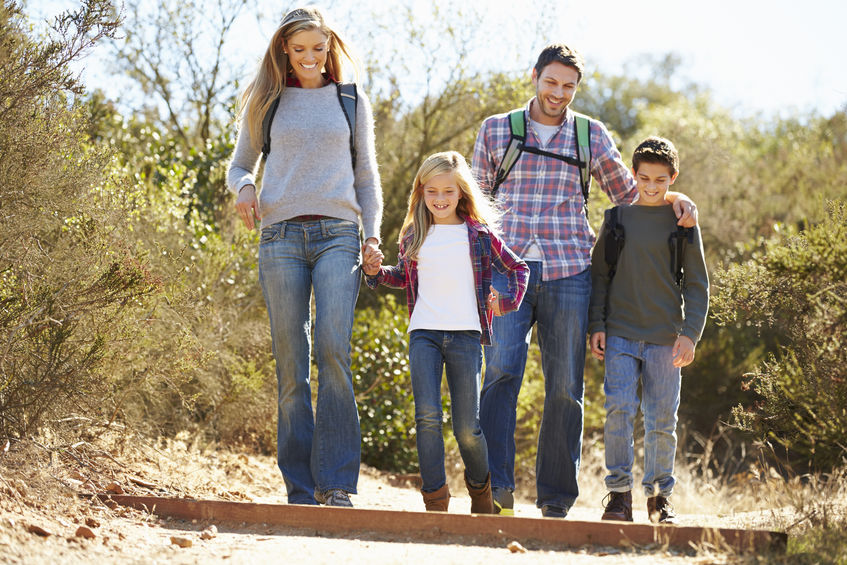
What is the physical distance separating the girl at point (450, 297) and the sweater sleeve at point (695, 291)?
2.63 ft

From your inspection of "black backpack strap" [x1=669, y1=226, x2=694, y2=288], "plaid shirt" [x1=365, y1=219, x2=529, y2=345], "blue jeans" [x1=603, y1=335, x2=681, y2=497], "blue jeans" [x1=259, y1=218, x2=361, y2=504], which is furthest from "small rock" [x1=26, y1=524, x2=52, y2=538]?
"black backpack strap" [x1=669, y1=226, x2=694, y2=288]

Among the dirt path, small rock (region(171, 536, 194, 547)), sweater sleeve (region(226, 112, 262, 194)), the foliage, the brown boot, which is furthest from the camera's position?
sweater sleeve (region(226, 112, 262, 194))

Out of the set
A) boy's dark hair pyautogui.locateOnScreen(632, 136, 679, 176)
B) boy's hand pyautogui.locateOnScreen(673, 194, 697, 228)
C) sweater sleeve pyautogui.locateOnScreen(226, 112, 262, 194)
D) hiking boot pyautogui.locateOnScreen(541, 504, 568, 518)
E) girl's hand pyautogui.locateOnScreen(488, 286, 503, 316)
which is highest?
boy's dark hair pyautogui.locateOnScreen(632, 136, 679, 176)

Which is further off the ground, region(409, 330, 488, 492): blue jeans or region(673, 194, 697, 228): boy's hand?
region(673, 194, 697, 228): boy's hand

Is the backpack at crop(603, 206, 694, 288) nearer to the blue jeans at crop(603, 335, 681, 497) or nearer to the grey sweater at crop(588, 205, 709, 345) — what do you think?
the grey sweater at crop(588, 205, 709, 345)

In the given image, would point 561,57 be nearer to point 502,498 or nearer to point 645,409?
point 645,409

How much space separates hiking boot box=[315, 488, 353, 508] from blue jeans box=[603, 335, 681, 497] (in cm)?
125

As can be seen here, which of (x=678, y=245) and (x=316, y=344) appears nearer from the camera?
(x=316, y=344)

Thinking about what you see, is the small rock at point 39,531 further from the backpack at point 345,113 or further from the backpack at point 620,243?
the backpack at point 620,243

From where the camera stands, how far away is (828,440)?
3.87 meters

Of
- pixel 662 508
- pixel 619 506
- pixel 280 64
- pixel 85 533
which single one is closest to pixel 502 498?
pixel 619 506

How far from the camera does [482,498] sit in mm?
4480

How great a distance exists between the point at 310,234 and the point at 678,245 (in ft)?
5.92

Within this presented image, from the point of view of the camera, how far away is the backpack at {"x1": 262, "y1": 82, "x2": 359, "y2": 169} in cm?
469
